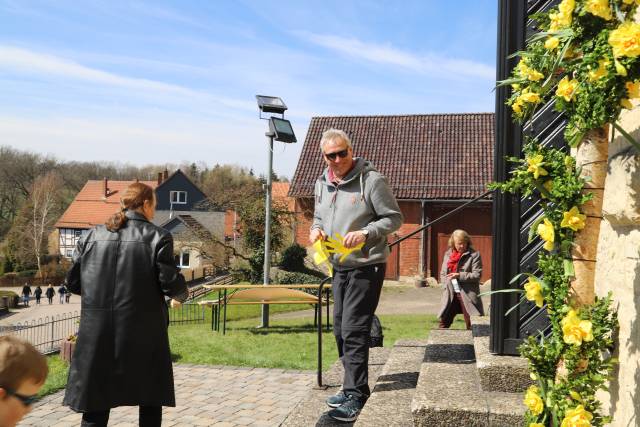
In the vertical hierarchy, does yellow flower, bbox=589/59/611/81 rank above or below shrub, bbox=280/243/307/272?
above

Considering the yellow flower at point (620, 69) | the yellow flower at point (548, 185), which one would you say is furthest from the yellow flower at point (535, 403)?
the yellow flower at point (620, 69)

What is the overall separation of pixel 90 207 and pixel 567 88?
5292 centimetres

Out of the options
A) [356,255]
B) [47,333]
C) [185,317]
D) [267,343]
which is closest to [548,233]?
[356,255]

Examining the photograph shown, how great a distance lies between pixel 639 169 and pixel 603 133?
37 cm

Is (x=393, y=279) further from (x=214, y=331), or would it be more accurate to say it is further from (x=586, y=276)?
(x=586, y=276)

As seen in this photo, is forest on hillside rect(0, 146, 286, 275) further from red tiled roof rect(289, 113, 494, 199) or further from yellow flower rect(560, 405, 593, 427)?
yellow flower rect(560, 405, 593, 427)

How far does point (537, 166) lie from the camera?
2.51 m

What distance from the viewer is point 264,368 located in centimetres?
789

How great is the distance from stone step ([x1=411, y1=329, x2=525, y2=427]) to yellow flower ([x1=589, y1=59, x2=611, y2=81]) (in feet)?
5.90

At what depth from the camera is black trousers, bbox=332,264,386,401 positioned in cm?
395

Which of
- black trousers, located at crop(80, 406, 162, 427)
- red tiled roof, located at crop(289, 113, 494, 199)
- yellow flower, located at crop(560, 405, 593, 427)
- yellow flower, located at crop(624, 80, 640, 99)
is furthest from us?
red tiled roof, located at crop(289, 113, 494, 199)

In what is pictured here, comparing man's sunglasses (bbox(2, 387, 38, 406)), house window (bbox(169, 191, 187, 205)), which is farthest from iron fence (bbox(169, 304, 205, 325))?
house window (bbox(169, 191, 187, 205))

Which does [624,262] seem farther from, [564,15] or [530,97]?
[564,15]

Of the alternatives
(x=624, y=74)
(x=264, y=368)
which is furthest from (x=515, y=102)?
(x=264, y=368)
